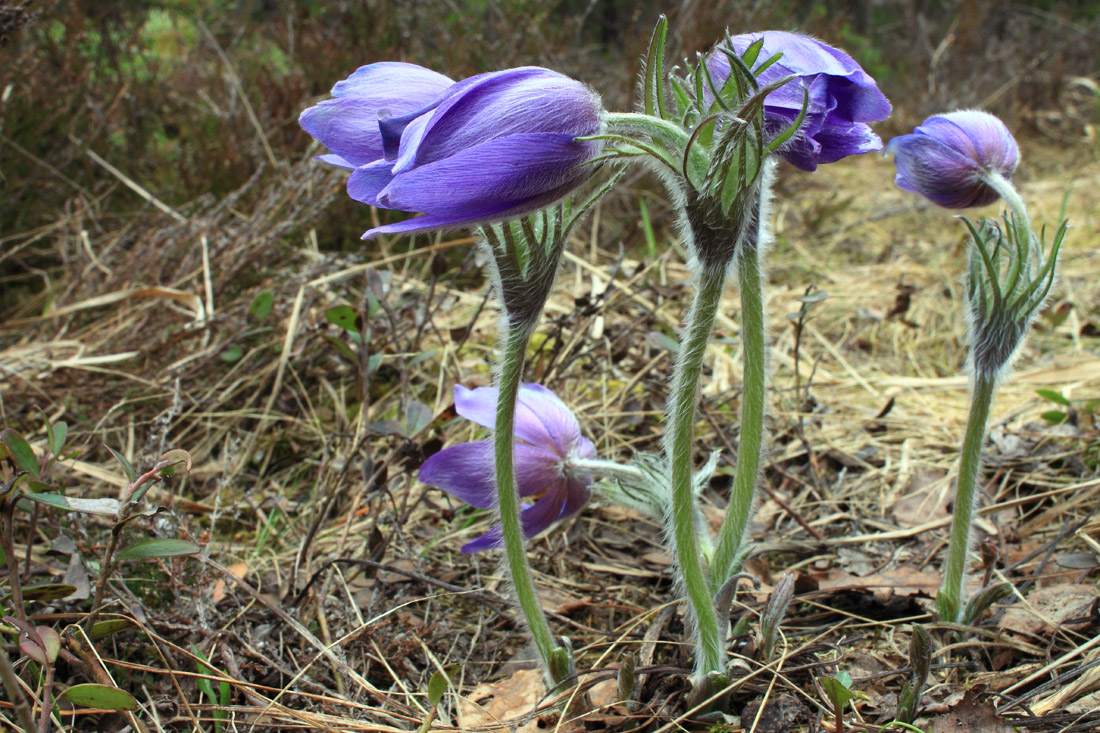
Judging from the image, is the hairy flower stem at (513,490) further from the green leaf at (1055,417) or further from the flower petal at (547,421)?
the green leaf at (1055,417)

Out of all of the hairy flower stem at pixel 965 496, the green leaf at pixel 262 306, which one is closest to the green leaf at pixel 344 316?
the green leaf at pixel 262 306

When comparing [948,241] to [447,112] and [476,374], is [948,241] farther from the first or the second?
[447,112]

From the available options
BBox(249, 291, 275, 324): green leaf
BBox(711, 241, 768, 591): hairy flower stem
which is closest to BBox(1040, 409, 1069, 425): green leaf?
BBox(711, 241, 768, 591): hairy flower stem

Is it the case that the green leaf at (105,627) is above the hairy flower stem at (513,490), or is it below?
below

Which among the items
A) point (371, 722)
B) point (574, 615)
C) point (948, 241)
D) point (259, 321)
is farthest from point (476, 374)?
point (948, 241)

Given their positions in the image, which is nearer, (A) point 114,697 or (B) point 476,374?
(A) point 114,697

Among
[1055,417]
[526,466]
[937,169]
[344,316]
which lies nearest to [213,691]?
[526,466]
